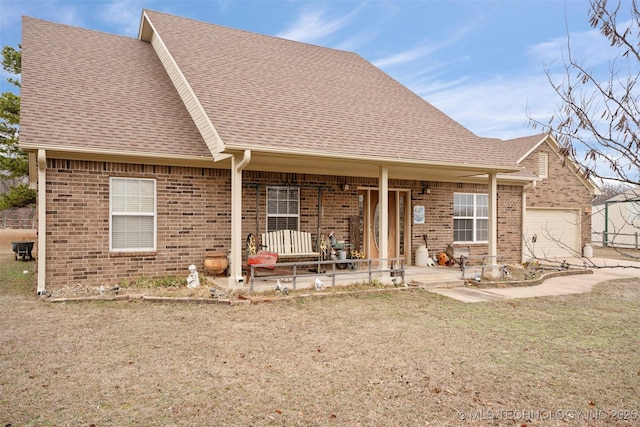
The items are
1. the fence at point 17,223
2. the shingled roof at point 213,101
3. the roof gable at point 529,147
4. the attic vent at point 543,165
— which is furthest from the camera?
the fence at point 17,223

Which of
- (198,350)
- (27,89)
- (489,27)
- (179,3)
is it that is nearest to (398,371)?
(198,350)

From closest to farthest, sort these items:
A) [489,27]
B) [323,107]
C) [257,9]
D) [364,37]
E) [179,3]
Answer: [489,27], [323,107], [257,9], [179,3], [364,37]

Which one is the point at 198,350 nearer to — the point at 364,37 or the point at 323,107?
the point at 323,107

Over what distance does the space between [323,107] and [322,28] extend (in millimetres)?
11216

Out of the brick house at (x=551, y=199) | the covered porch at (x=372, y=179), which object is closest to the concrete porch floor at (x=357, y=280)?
the covered porch at (x=372, y=179)

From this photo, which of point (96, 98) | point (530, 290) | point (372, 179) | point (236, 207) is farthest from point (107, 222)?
point (530, 290)

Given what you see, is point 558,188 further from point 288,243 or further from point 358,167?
point 288,243

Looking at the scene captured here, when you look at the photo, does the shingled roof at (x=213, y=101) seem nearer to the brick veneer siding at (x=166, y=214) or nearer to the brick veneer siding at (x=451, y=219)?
the brick veneer siding at (x=166, y=214)

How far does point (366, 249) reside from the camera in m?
13.0

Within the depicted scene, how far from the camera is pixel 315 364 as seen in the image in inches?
201

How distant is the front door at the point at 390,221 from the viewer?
12.9 m

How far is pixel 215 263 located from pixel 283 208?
2322mm

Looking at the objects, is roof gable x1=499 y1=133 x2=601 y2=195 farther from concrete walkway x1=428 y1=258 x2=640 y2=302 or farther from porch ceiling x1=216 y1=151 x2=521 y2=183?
concrete walkway x1=428 y1=258 x2=640 y2=302

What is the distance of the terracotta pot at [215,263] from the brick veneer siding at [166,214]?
0.27 meters
